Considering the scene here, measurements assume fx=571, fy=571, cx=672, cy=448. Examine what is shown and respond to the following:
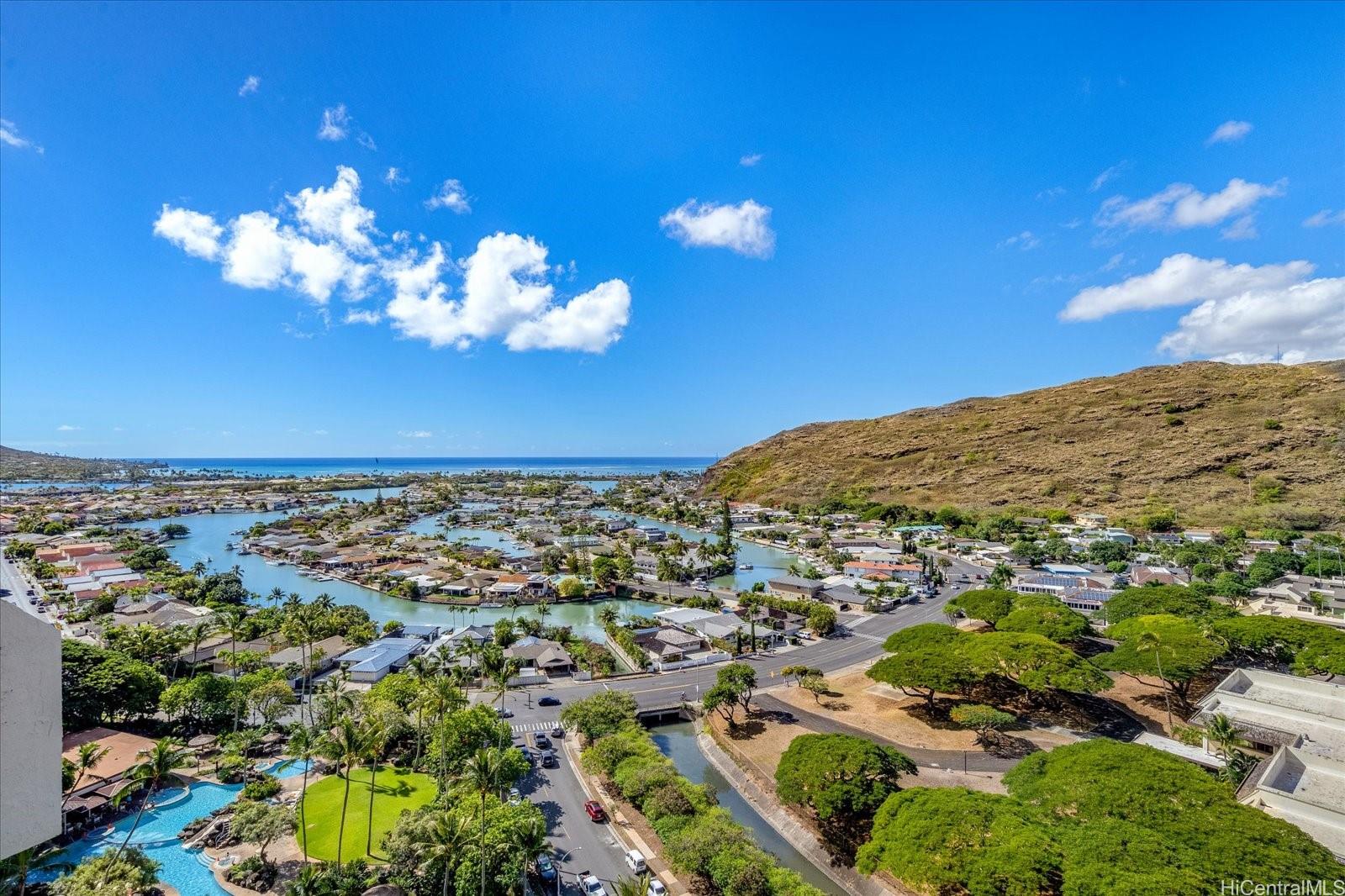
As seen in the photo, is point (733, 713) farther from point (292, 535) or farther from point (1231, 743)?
point (292, 535)

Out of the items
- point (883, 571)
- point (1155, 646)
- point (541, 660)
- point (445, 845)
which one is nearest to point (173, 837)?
point (445, 845)

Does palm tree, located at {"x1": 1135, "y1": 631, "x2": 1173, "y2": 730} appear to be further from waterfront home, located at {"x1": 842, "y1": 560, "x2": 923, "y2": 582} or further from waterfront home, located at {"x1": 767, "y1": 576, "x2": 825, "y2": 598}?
waterfront home, located at {"x1": 842, "y1": 560, "x2": 923, "y2": 582}

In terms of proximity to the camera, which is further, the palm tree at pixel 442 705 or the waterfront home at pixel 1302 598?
the waterfront home at pixel 1302 598

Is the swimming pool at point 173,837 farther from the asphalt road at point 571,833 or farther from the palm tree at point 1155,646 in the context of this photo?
the palm tree at point 1155,646

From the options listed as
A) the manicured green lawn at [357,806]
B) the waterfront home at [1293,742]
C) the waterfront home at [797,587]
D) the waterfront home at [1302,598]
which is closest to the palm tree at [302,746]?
the manicured green lawn at [357,806]

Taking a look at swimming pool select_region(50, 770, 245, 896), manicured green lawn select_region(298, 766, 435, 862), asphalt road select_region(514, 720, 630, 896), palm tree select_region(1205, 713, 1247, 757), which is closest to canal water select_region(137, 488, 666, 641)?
asphalt road select_region(514, 720, 630, 896)
